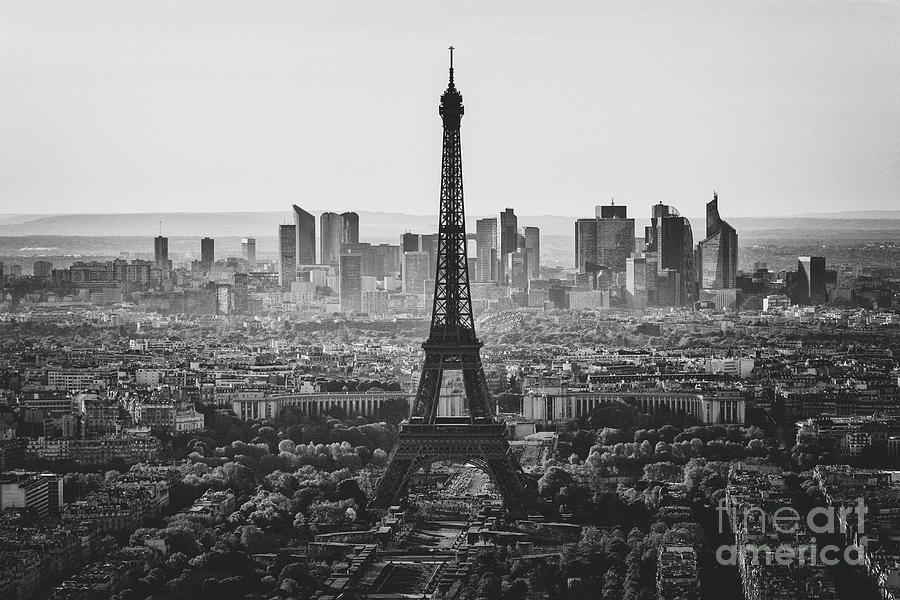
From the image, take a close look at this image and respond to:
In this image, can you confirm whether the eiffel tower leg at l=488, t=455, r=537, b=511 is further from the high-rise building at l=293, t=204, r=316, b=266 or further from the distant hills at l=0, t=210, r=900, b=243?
the high-rise building at l=293, t=204, r=316, b=266

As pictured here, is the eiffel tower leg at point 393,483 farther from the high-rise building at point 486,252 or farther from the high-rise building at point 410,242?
the high-rise building at point 410,242

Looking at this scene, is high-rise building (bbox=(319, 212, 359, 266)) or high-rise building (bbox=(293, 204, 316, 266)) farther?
high-rise building (bbox=(293, 204, 316, 266))

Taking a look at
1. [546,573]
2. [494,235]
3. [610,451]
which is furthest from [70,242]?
[546,573]

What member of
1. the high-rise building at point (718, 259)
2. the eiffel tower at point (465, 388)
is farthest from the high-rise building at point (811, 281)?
the eiffel tower at point (465, 388)

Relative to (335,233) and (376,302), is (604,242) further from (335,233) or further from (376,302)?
(335,233)

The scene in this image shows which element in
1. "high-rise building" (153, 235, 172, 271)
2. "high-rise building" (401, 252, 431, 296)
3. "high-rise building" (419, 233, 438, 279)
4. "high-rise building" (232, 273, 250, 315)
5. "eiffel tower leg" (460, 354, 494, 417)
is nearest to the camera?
"eiffel tower leg" (460, 354, 494, 417)

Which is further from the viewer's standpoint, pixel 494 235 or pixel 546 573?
pixel 494 235

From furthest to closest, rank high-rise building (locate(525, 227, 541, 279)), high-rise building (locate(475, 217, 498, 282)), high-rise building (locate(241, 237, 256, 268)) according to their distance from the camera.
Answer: high-rise building (locate(241, 237, 256, 268)) → high-rise building (locate(525, 227, 541, 279)) → high-rise building (locate(475, 217, 498, 282))

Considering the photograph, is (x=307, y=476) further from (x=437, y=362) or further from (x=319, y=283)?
(x=319, y=283)

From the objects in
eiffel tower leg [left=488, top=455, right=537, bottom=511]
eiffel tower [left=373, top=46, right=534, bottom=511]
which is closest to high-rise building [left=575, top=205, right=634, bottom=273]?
eiffel tower [left=373, top=46, right=534, bottom=511]
